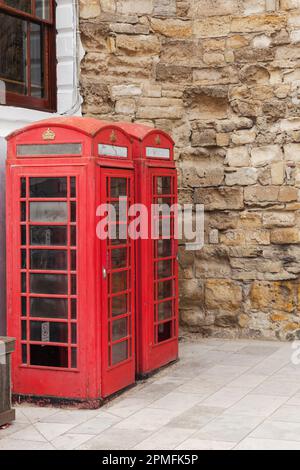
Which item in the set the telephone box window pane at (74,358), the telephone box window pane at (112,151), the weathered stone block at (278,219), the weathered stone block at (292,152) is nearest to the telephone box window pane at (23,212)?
the telephone box window pane at (112,151)

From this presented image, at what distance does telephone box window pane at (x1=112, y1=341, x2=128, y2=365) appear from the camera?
6605 mm

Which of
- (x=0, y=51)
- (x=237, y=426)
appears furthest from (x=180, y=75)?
(x=237, y=426)

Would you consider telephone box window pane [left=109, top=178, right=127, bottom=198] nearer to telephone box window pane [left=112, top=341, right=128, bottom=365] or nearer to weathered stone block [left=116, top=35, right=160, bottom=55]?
telephone box window pane [left=112, top=341, right=128, bottom=365]

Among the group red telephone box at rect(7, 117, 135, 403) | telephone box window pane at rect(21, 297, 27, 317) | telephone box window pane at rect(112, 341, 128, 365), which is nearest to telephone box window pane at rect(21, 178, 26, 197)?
red telephone box at rect(7, 117, 135, 403)

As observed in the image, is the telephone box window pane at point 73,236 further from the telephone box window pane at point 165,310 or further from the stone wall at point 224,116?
the stone wall at point 224,116

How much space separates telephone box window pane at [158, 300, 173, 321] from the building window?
2.33 meters

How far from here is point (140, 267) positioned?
7230 mm

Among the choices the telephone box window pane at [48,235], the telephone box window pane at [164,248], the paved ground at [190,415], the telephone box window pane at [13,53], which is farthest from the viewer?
the telephone box window pane at [13,53]

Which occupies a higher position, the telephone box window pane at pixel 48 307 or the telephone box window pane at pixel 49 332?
the telephone box window pane at pixel 48 307

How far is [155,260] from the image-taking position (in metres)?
7.40

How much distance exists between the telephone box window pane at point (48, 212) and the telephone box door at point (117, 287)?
0.32m

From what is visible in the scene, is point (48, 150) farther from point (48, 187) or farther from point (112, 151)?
point (112, 151)

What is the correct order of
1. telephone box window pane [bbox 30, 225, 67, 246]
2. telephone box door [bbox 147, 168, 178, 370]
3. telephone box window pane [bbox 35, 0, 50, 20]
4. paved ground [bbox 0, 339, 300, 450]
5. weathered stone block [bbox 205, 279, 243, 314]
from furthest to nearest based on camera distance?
weathered stone block [bbox 205, 279, 243, 314]
telephone box window pane [bbox 35, 0, 50, 20]
telephone box door [bbox 147, 168, 178, 370]
telephone box window pane [bbox 30, 225, 67, 246]
paved ground [bbox 0, 339, 300, 450]

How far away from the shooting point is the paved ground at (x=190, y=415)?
5387mm
